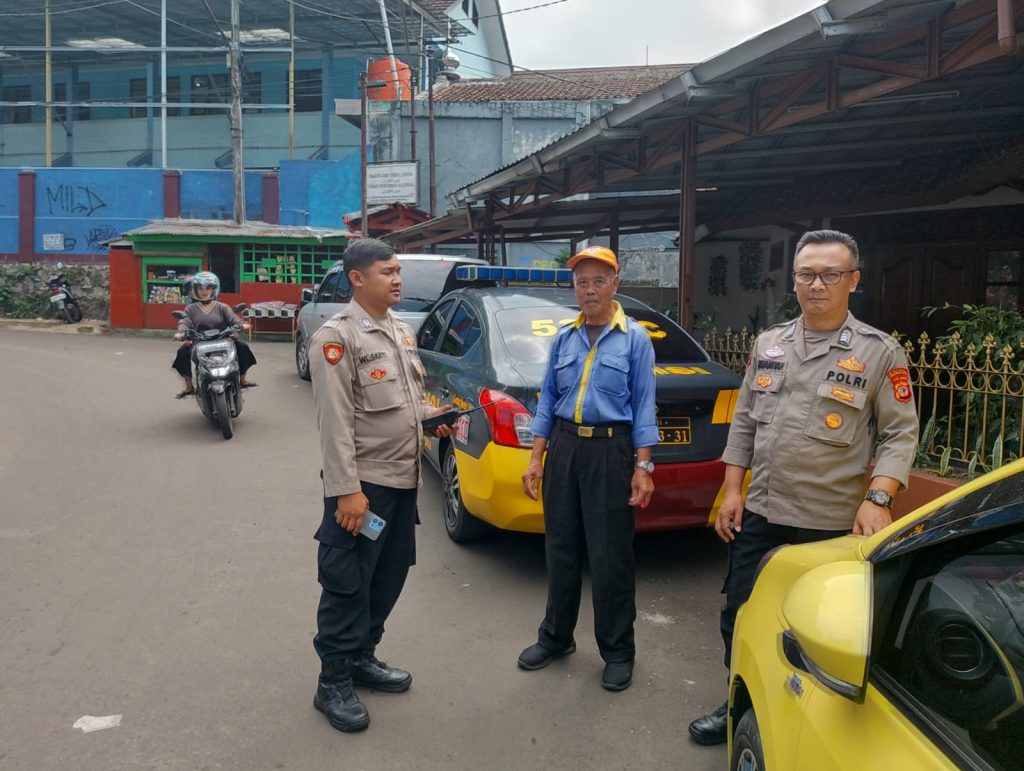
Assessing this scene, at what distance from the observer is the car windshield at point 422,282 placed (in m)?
10.1

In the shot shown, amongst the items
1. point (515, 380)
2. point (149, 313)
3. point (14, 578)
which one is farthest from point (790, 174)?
point (149, 313)

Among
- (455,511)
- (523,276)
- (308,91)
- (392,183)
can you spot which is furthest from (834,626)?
(308,91)

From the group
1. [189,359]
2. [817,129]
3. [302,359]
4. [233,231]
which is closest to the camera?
[817,129]

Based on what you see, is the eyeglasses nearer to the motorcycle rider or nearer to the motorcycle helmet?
the motorcycle rider

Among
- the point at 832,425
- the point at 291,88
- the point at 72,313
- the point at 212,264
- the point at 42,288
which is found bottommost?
the point at 832,425

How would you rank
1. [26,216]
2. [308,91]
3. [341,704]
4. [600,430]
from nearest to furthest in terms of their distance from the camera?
[341,704] → [600,430] → [26,216] → [308,91]

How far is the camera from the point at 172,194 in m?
26.2

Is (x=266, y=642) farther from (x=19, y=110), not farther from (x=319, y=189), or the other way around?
(x=19, y=110)

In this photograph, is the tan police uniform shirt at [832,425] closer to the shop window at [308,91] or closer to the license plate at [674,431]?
the license plate at [674,431]

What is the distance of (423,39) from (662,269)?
12137 mm

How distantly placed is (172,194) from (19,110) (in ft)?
35.9

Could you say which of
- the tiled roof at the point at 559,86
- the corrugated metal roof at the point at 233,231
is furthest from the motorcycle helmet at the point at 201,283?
the tiled roof at the point at 559,86

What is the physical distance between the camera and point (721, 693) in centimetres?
357

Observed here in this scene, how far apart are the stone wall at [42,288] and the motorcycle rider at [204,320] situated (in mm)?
17099
